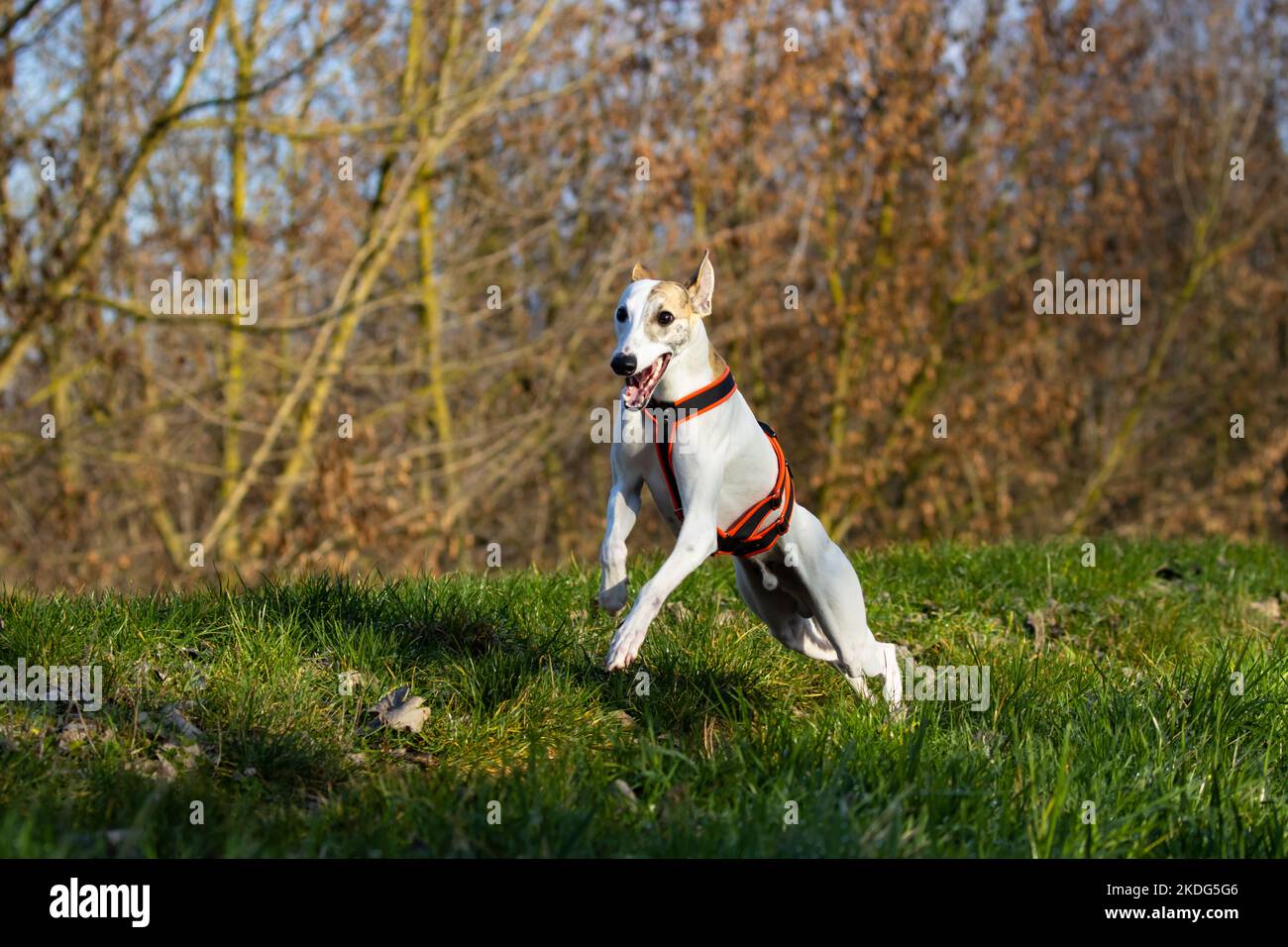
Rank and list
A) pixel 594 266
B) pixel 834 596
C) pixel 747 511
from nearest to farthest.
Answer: pixel 747 511 → pixel 834 596 → pixel 594 266

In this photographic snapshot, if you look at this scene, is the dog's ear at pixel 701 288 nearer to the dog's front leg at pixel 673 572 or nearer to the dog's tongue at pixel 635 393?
the dog's tongue at pixel 635 393

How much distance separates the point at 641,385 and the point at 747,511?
70cm

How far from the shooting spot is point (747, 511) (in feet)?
14.3

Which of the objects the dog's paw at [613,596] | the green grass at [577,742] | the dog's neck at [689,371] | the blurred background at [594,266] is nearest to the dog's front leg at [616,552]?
the dog's paw at [613,596]

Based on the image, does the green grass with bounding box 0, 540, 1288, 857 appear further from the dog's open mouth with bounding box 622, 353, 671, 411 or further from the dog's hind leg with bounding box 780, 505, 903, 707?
the dog's open mouth with bounding box 622, 353, 671, 411

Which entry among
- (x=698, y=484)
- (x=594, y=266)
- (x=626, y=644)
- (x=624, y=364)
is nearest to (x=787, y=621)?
(x=698, y=484)

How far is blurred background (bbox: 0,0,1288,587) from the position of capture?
10.2 m

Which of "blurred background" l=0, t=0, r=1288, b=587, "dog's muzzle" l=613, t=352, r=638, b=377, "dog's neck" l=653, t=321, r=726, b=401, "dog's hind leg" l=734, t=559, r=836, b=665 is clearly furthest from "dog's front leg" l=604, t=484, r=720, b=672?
"blurred background" l=0, t=0, r=1288, b=587

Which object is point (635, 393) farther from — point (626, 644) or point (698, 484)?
point (626, 644)

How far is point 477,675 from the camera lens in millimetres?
4492

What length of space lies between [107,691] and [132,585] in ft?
5.21

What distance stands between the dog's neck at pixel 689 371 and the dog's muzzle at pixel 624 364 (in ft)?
0.81
